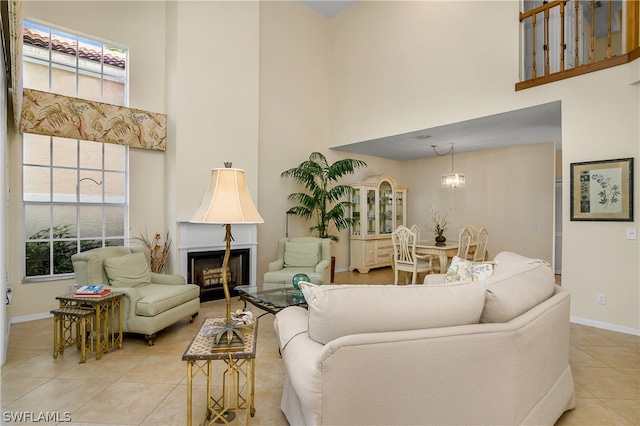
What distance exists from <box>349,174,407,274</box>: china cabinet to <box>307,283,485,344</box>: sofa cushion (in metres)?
5.20

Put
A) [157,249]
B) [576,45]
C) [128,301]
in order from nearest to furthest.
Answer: [128,301], [576,45], [157,249]

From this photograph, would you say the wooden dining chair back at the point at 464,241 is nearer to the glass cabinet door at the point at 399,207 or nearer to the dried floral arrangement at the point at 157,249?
the glass cabinet door at the point at 399,207

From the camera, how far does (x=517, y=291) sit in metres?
1.64

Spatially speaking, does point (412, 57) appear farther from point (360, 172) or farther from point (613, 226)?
point (613, 226)

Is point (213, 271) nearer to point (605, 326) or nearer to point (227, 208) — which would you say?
point (227, 208)

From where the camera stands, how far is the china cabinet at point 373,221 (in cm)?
673

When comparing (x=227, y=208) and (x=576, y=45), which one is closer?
(x=227, y=208)

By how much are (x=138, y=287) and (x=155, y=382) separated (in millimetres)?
1291

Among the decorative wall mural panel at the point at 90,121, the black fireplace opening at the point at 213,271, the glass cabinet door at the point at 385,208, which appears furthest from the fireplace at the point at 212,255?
Answer: the glass cabinet door at the point at 385,208

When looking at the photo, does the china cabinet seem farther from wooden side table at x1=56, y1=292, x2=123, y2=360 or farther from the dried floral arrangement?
wooden side table at x1=56, y1=292, x2=123, y2=360

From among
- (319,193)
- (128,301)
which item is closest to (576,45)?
(319,193)

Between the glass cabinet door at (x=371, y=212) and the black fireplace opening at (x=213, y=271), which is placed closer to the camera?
the black fireplace opening at (x=213, y=271)

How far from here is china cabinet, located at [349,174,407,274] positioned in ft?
22.1

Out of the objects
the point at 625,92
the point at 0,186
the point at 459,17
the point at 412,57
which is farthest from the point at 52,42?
the point at 625,92
